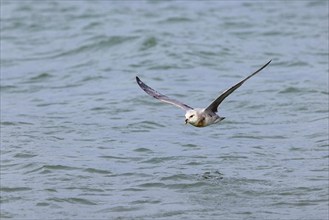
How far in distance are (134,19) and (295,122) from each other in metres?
8.51

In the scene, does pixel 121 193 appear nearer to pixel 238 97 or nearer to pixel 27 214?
pixel 27 214

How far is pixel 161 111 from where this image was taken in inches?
613

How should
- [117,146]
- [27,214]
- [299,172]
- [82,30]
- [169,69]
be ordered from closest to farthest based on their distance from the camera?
[27,214] → [299,172] → [117,146] → [169,69] → [82,30]

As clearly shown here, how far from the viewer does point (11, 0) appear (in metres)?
24.8

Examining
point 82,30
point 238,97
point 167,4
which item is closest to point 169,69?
point 238,97

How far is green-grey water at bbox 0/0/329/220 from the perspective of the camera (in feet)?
37.0

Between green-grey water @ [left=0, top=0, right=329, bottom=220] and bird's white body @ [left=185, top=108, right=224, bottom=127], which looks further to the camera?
green-grey water @ [left=0, top=0, right=329, bottom=220]

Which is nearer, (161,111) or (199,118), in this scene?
(199,118)

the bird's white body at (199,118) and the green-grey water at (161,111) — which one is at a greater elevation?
the bird's white body at (199,118)

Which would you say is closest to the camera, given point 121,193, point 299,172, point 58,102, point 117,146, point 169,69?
point 121,193

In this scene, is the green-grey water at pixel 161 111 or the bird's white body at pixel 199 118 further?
the green-grey water at pixel 161 111

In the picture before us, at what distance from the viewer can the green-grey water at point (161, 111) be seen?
11.3 m

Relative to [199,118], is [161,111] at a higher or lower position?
lower

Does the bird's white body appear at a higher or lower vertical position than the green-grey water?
higher
